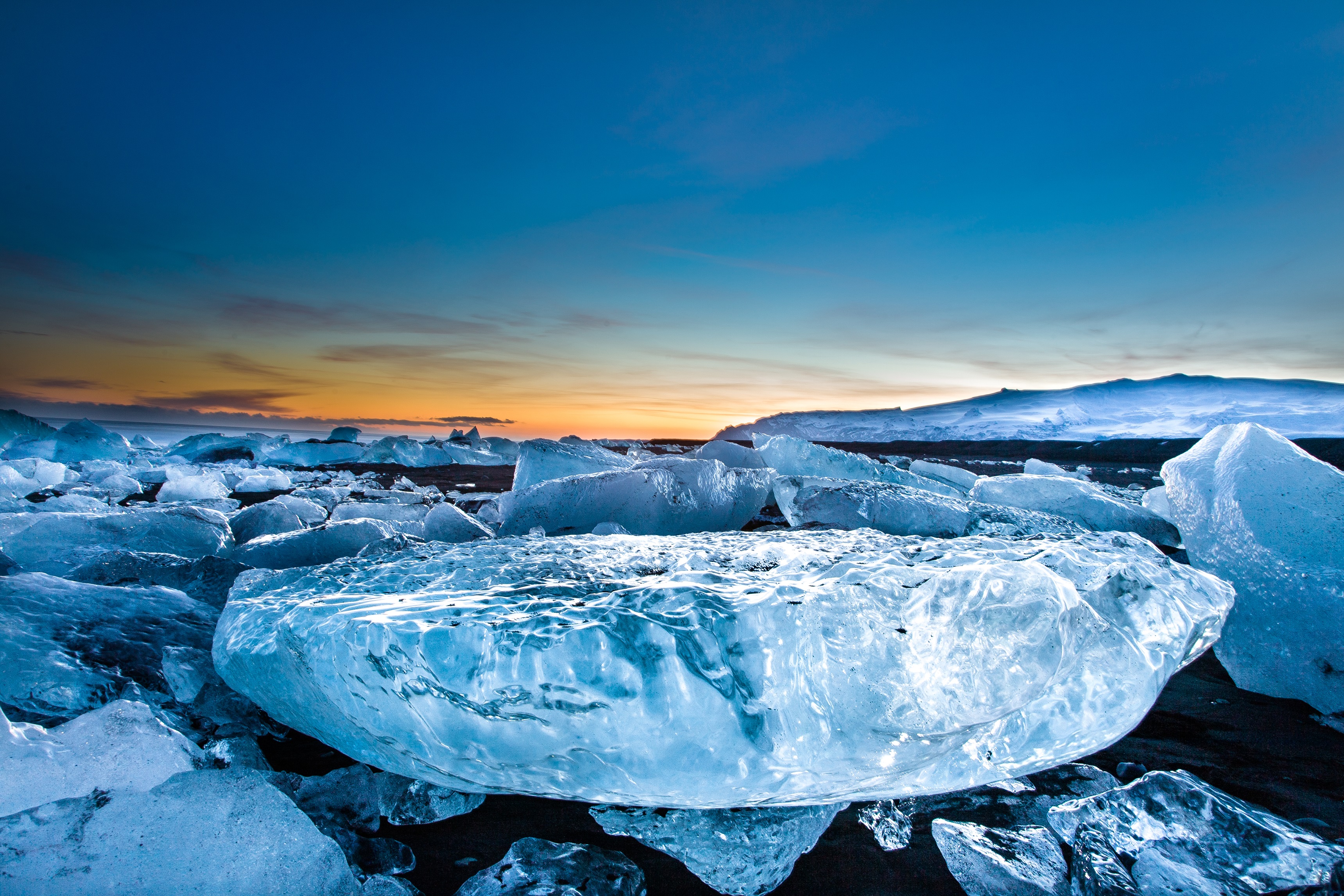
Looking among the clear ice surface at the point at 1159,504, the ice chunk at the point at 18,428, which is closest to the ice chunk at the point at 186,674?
the clear ice surface at the point at 1159,504

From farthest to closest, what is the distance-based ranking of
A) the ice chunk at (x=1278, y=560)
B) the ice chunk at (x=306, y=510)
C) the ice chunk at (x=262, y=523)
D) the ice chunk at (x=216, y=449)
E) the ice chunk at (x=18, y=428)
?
the ice chunk at (x=216, y=449)
the ice chunk at (x=18, y=428)
the ice chunk at (x=306, y=510)
the ice chunk at (x=262, y=523)
the ice chunk at (x=1278, y=560)

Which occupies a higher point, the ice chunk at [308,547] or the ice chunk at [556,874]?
the ice chunk at [308,547]

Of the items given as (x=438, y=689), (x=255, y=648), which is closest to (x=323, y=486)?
(x=255, y=648)

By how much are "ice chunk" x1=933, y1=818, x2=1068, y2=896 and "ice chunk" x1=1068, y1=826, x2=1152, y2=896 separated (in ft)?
0.11

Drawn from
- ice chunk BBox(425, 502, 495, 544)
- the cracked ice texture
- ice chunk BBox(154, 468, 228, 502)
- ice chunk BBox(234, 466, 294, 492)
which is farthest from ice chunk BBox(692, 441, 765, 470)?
ice chunk BBox(234, 466, 294, 492)

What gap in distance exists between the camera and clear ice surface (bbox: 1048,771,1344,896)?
1.12m

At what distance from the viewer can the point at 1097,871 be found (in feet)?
3.74

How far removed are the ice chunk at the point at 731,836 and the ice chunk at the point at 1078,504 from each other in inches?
97.7

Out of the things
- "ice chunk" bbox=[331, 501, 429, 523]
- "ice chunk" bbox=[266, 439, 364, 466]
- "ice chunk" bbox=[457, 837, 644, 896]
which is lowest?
"ice chunk" bbox=[266, 439, 364, 466]

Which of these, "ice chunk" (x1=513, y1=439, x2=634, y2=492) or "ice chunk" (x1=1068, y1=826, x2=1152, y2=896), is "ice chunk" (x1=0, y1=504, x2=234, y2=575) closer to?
"ice chunk" (x1=513, y1=439, x2=634, y2=492)

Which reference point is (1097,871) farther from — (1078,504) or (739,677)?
(1078,504)

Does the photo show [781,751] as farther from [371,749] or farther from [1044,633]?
[371,749]

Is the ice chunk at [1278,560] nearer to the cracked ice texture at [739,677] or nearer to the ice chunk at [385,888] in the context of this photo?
the cracked ice texture at [739,677]

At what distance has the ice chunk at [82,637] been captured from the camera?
1.63 metres
